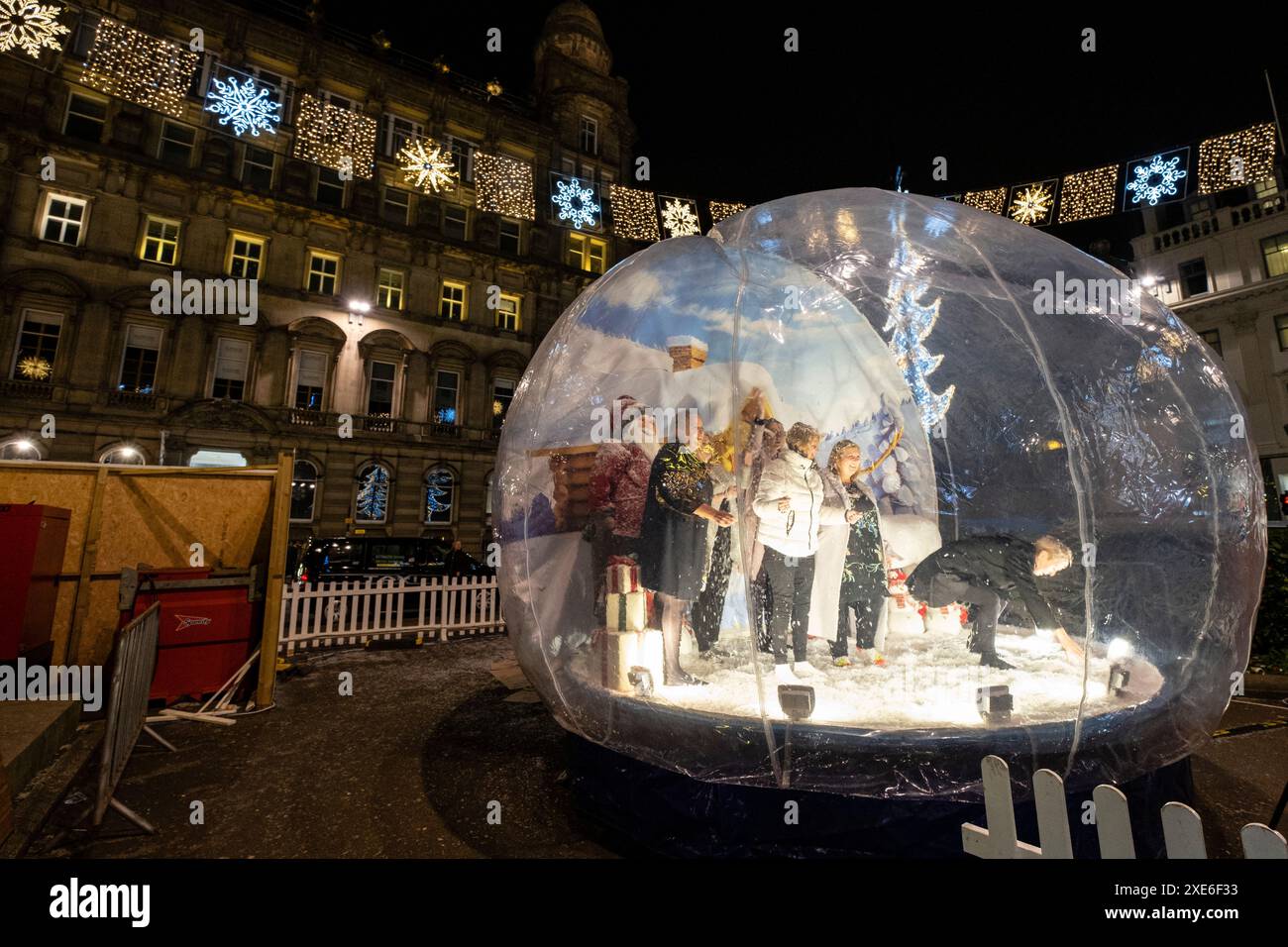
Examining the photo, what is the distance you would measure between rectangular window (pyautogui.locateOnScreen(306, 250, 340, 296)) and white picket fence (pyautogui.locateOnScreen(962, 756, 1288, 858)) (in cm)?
2632

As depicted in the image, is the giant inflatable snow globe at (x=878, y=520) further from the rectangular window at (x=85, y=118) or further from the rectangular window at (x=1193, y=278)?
the rectangular window at (x=1193, y=278)

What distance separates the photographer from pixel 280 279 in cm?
2186

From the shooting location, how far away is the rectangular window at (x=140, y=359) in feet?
64.1

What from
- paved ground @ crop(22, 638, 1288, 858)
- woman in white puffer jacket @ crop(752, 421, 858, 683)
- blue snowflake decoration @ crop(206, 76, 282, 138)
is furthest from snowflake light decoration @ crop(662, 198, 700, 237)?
paved ground @ crop(22, 638, 1288, 858)

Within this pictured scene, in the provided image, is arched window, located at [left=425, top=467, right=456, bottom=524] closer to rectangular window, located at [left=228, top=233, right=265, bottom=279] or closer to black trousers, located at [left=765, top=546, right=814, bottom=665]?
rectangular window, located at [left=228, top=233, right=265, bottom=279]

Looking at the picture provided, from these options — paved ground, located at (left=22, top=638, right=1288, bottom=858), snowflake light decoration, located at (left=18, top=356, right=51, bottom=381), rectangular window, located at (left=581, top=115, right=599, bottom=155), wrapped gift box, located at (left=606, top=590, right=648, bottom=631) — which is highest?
rectangular window, located at (left=581, top=115, right=599, bottom=155)

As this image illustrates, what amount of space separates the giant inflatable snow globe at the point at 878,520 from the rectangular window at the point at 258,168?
2545cm

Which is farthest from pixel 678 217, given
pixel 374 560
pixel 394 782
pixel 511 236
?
pixel 511 236

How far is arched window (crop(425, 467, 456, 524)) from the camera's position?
23312mm

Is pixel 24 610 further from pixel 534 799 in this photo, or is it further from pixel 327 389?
pixel 327 389

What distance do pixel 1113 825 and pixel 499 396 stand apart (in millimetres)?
25734

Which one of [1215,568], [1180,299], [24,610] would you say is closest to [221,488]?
[24,610]

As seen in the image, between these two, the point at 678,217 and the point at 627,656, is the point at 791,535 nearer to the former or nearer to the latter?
the point at 627,656

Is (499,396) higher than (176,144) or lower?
lower
